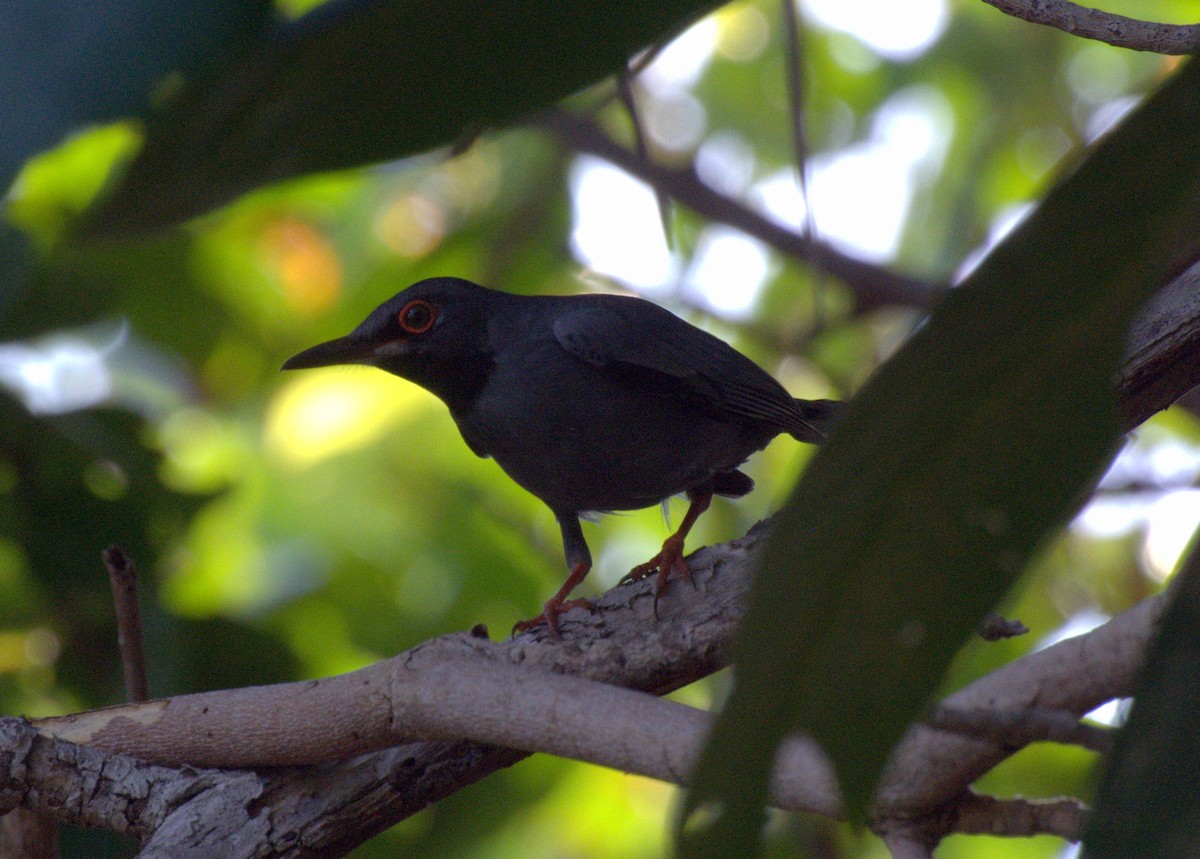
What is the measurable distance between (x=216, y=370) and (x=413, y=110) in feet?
19.4

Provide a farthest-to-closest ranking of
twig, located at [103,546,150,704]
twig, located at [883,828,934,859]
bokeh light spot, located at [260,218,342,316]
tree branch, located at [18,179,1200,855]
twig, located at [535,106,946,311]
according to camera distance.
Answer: bokeh light spot, located at [260,218,342,316] < twig, located at [535,106,946,311] < twig, located at [103,546,150,704] < tree branch, located at [18,179,1200,855] < twig, located at [883,828,934,859]

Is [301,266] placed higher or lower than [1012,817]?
higher

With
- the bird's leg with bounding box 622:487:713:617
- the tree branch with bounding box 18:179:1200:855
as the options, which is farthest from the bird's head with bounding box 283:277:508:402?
the tree branch with bounding box 18:179:1200:855

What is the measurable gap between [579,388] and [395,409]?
3196 millimetres

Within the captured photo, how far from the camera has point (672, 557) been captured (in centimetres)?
343

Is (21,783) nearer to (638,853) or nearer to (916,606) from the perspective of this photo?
(916,606)

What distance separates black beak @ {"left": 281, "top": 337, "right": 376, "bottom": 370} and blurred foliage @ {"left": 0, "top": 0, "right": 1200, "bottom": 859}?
818 millimetres

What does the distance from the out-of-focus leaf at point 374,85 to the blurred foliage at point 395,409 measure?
1618 millimetres

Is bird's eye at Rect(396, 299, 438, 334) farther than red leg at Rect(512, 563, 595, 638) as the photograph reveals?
Yes

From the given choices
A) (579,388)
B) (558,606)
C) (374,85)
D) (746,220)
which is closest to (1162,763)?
(374,85)

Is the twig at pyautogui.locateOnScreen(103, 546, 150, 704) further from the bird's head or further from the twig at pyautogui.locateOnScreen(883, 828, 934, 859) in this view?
the twig at pyautogui.locateOnScreen(883, 828, 934, 859)

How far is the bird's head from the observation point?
429 cm

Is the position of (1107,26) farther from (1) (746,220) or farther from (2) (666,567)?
(1) (746,220)

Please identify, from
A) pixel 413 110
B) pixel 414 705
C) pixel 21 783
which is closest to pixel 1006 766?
pixel 414 705
